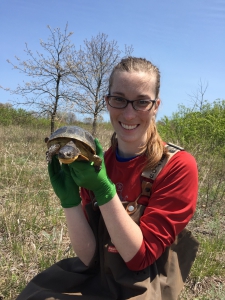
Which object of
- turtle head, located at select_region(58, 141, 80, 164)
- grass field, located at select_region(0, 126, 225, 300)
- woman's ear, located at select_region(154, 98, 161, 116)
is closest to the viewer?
turtle head, located at select_region(58, 141, 80, 164)

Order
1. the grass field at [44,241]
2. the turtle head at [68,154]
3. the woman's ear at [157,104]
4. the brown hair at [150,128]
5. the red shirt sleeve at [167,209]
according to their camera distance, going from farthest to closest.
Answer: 1. the grass field at [44,241]
2. the woman's ear at [157,104]
3. the brown hair at [150,128]
4. the red shirt sleeve at [167,209]
5. the turtle head at [68,154]

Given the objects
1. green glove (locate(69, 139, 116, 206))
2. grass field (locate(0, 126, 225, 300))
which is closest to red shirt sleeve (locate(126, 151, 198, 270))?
green glove (locate(69, 139, 116, 206))

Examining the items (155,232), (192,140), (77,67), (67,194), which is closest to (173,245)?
(155,232)

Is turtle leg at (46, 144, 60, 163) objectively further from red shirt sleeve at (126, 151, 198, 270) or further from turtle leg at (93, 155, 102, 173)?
red shirt sleeve at (126, 151, 198, 270)

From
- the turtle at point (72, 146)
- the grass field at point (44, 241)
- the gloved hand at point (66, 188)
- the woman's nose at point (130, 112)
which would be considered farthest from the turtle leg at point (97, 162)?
the grass field at point (44, 241)

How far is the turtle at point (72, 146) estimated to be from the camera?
1.47 metres

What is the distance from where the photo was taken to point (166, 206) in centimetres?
159

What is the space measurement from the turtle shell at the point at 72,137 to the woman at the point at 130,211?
0.24ft

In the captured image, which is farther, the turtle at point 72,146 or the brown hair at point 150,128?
the brown hair at point 150,128

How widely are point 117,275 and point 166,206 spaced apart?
1.58 ft

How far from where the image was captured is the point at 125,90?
5.70 ft

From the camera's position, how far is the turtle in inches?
57.7

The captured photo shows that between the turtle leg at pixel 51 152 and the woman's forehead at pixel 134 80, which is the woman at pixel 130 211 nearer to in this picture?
the woman's forehead at pixel 134 80

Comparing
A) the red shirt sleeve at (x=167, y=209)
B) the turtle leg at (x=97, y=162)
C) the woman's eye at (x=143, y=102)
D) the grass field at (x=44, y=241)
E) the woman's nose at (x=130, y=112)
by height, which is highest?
the woman's eye at (x=143, y=102)
